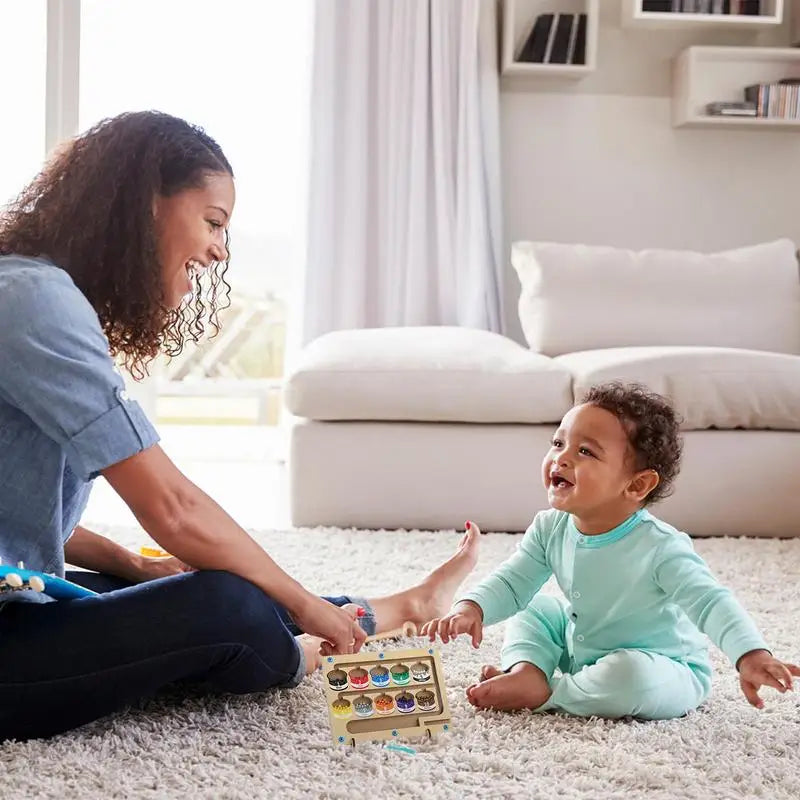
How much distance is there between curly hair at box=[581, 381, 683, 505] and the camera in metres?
1.65

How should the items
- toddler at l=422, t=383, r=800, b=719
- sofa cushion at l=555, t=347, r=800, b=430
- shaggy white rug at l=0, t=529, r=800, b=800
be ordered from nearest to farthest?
shaggy white rug at l=0, t=529, r=800, b=800 < toddler at l=422, t=383, r=800, b=719 < sofa cushion at l=555, t=347, r=800, b=430

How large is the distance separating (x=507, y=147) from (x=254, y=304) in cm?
139

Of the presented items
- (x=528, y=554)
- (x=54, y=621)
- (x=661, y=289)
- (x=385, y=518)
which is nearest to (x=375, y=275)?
(x=661, y=289)

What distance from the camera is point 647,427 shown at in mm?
1647

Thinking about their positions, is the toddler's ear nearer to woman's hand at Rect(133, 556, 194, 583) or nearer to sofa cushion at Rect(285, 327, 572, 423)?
woman's hand at Rect(133, 556, 194, 583)

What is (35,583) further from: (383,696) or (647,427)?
(647,427)

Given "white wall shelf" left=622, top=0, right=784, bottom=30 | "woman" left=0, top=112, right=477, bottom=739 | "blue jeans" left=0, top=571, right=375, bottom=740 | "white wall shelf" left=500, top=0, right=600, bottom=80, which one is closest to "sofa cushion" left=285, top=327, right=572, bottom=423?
"woman" left=0, top=112, right=477, bottom=739

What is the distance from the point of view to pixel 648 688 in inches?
60.3

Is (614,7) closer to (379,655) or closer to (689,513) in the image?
(689,513)

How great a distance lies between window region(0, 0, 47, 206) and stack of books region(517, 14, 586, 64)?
1.84 m

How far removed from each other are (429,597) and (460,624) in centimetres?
32

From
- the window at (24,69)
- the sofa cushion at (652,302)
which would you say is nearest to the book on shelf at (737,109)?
the sofa cushion at (652,302)

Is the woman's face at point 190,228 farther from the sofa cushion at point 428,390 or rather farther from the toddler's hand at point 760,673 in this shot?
the sofa cushion at point 428,390

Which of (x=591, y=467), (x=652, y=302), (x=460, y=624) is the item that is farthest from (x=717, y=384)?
(x=460, y=624)
